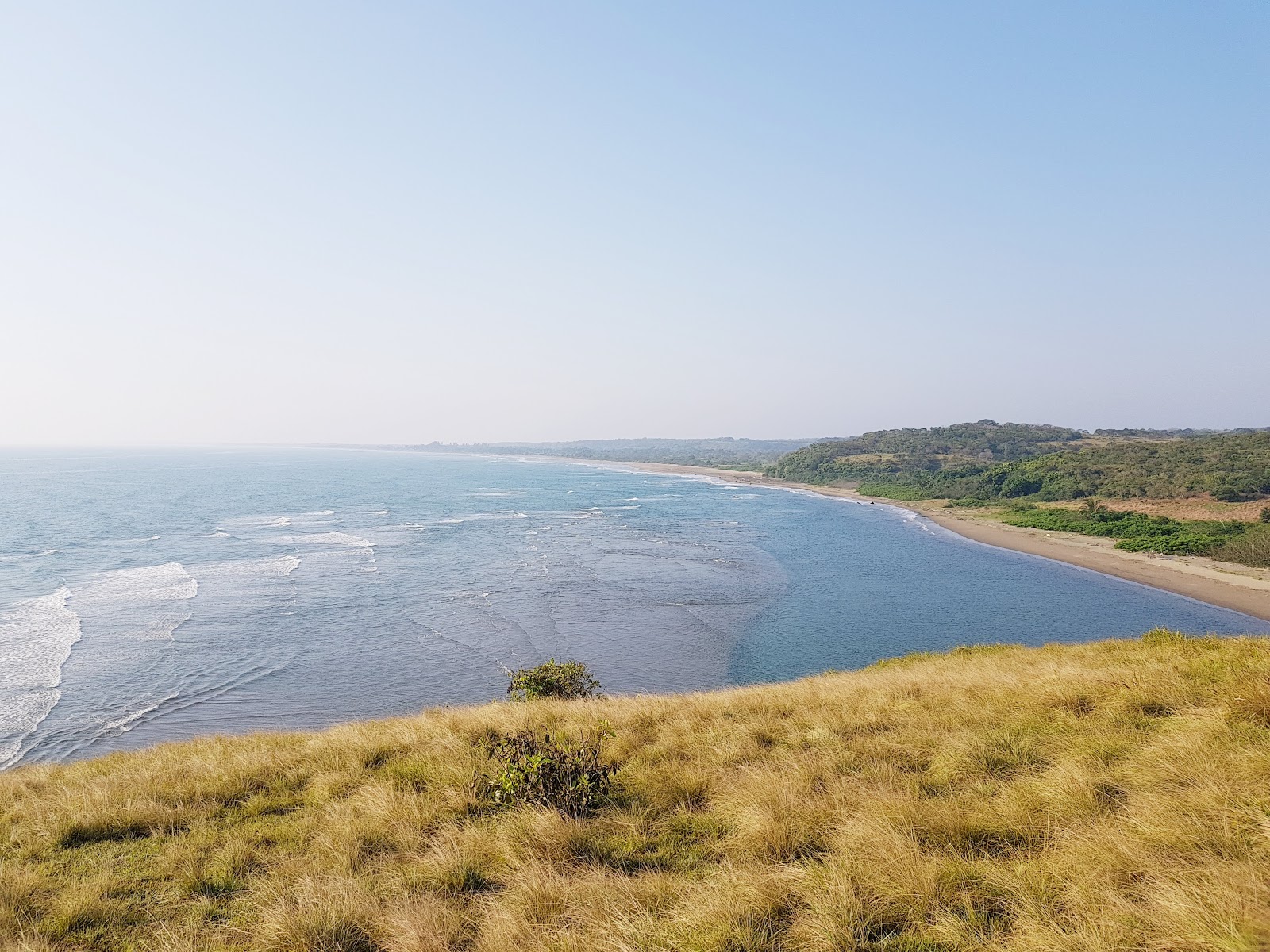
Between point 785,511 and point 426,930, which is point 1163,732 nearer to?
point 426,930

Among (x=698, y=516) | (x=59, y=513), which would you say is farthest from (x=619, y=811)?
(x=59, y=513)

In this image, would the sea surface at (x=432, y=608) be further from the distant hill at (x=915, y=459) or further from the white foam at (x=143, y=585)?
the distant hill at (x=915, y=459)

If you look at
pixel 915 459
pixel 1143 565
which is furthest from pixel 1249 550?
pixel 915 459

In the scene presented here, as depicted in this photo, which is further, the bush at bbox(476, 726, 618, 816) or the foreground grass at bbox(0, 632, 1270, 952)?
the bush at bbox(476, 726, 618, 816)

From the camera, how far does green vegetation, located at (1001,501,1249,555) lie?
189 ft

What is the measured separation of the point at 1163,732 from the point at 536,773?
723 cm

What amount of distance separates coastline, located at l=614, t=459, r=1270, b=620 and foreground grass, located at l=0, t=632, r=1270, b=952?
147 ft

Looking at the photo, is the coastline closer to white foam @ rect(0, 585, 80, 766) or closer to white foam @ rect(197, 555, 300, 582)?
white foam @ rect(0, 585, 80, 766)

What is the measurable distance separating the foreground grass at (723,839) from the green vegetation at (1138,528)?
62.8 m

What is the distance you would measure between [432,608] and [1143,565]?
5709cm

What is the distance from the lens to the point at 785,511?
305 feet

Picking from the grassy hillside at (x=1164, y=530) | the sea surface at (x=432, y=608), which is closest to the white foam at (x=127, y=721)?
the sea surface at (x=432, y=608)

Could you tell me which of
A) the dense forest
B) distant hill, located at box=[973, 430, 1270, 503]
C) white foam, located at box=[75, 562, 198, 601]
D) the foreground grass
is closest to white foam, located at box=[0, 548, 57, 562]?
white foam, located at box=[75, 562, 198, 601]

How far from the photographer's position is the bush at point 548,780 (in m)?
6.63
